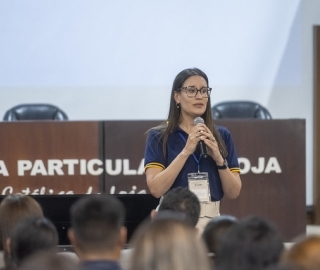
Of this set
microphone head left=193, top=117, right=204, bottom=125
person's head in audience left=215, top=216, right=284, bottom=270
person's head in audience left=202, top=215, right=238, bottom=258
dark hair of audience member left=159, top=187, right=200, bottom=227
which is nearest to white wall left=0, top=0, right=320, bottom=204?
microphone head left=193, top=117, right=204, bottom=125

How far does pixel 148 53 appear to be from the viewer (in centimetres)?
841

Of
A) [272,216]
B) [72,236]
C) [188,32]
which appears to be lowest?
[272,216]

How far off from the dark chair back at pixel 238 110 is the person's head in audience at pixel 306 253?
207 inches

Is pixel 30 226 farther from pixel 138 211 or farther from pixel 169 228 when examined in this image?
pixel 138 211

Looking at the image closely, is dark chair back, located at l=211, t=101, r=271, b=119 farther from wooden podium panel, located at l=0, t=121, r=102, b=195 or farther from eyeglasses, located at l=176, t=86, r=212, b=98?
eyeglasses, located at l=176, t=86, r=212, b=98

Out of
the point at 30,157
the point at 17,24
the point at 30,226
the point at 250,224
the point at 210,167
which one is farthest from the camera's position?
the point at 17,24

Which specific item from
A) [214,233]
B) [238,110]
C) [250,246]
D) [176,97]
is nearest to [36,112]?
[238,110]

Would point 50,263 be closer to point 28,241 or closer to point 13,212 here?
point 28,241

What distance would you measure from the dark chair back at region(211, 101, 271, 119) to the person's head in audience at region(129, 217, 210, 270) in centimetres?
544

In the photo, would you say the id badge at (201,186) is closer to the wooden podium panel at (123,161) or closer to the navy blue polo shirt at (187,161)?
the navy blue polo shirt at (187,161)

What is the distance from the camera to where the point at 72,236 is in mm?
2480

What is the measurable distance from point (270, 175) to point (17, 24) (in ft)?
11.0

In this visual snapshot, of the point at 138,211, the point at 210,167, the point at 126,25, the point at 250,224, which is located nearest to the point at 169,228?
the point at 250,224

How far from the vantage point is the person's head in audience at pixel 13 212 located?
2900 mm
